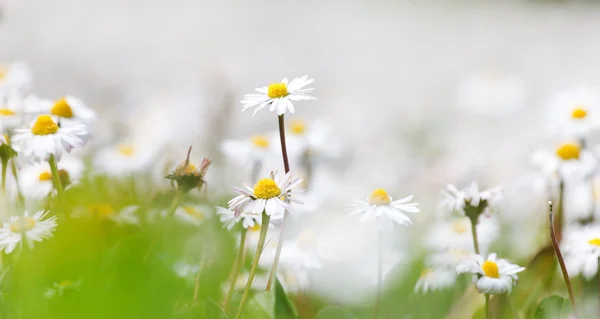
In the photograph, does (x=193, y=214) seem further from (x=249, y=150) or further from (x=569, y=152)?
(x=569, y=152)

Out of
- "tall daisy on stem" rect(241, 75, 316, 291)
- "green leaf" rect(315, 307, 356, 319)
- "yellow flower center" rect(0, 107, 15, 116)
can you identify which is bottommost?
"green leaf" rect(315, 307, 356, 319)

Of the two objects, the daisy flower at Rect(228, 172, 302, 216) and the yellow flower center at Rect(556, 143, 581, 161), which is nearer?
the daisy flower at Rect(228, 172, 302, 216)

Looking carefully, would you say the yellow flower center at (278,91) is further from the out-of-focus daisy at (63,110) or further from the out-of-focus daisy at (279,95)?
the out-of-focus daisy at (63,110)

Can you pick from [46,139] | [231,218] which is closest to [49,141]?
[46,139]

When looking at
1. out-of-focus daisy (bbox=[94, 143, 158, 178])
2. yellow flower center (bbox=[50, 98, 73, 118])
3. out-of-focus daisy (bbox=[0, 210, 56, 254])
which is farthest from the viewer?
out-of-focus daisy (bbox=[94, 143, 158, 178])

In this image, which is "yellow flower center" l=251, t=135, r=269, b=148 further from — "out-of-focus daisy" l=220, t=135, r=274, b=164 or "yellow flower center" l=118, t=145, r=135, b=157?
"yellow flower center" l=118, t=145, r=135, b=157

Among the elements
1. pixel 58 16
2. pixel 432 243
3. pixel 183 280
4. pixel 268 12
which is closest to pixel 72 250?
pixel 183 280

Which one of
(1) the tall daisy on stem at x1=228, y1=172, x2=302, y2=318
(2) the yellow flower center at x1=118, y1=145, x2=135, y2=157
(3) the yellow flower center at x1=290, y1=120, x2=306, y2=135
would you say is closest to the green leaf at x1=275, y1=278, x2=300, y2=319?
(1) the tall daisy on stem at x1=228, y1=172, x2=302, y2=318

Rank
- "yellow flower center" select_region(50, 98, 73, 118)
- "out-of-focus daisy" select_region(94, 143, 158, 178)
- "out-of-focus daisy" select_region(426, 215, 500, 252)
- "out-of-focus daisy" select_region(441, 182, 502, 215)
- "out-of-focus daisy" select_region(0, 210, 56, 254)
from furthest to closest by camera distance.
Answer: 1. "out-of-focus daisy" select_region(94, 143, 158, 178)
2. "out-of-focus daisy" select_region(426, 215, 500, 252)
3. "yellow flower center" select_region(50, 98, 73, 118)
4. "out-of-focus daisy" select_region(441, 182, 502, 215)
5. "out-of-focus daisy" select_region(0, 210, 56, 254)
